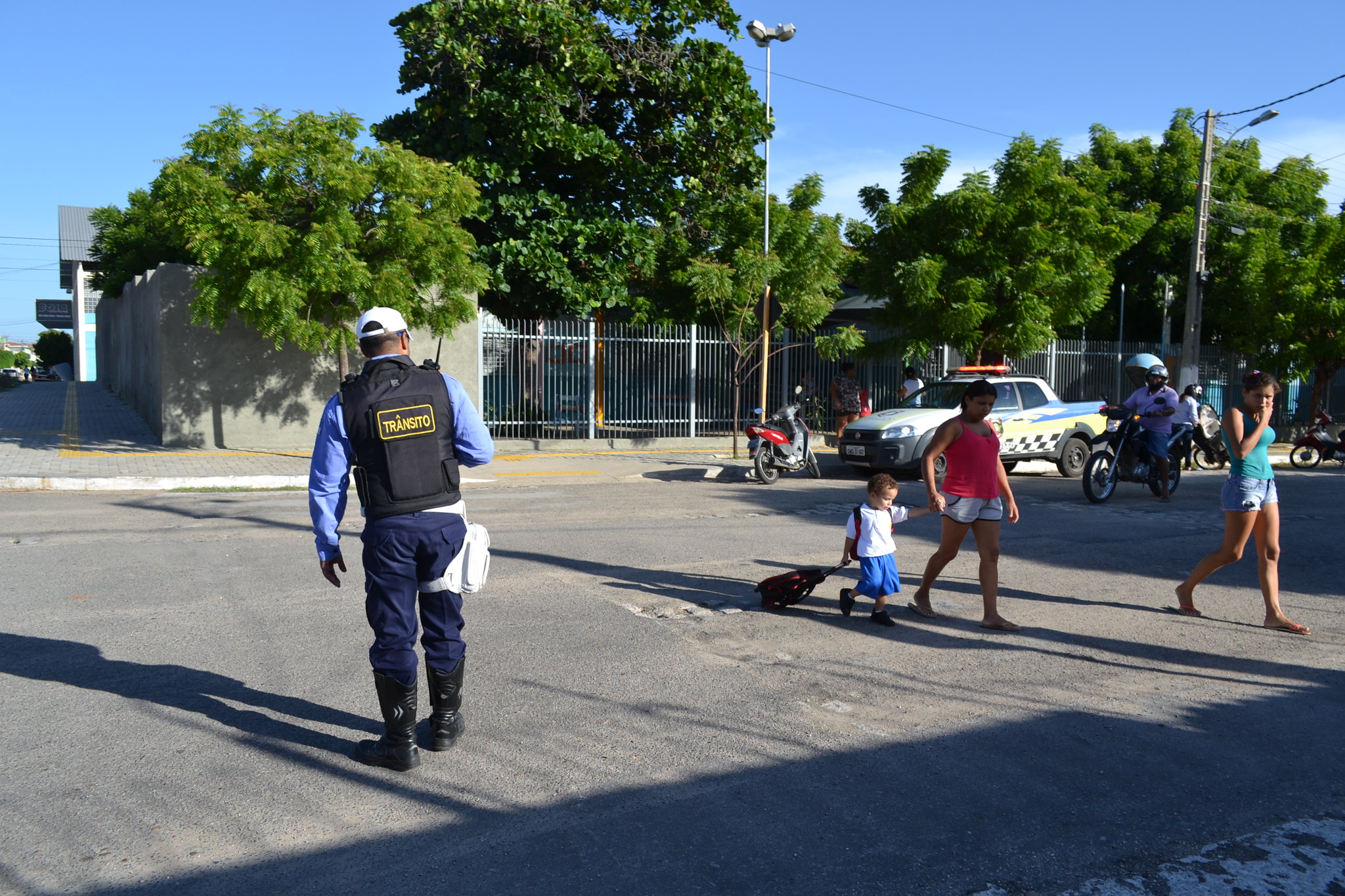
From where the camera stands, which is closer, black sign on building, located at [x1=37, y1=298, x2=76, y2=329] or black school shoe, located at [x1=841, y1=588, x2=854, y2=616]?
black school shoe, located at [x1=841, y1=588, x2=854, y2=616]

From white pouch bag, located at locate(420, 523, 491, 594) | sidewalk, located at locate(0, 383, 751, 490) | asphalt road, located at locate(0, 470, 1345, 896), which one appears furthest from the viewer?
sidewalk, located at locate(0, 383, 751, 490)

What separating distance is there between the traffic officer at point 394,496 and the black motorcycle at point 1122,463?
986 centimetres

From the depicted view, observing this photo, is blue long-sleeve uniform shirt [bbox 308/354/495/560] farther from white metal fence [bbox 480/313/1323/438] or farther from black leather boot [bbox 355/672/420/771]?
white metal fence [bbox 480/313/1323/438]

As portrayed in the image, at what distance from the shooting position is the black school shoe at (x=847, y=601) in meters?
6.41

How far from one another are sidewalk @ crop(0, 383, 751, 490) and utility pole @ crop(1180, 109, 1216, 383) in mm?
9362

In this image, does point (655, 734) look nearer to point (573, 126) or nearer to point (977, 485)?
point (977, 485)

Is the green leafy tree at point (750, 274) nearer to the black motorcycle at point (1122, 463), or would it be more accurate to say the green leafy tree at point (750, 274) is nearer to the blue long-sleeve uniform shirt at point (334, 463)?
the black motorcycle at point (1122, 463)

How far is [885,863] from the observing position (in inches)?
127

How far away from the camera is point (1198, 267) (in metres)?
20.0

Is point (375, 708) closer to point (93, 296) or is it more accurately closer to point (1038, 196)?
point (1038, 196)

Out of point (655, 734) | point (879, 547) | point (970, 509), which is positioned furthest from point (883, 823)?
point (970, 509)

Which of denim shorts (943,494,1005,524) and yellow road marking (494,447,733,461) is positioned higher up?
denim shorts (943,494,1005,524)

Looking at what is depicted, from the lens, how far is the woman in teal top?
20.4ft

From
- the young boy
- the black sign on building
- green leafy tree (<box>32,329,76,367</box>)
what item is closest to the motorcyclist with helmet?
the young boy
